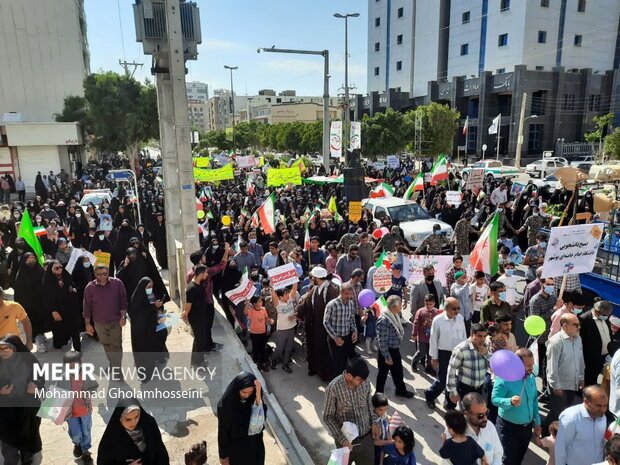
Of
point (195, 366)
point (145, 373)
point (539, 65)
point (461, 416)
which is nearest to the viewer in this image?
point (461, 416)

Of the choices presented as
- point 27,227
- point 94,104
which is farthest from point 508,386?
point 94,104

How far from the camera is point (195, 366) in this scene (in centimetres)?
664

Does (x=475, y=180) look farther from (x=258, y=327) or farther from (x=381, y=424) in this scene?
(x=381, y=424)

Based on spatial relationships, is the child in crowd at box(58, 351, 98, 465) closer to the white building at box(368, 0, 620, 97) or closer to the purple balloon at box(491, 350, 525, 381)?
the purple balloon at box(491, 350, 525, 381)

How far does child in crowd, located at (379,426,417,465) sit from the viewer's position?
3496mm

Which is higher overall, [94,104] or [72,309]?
[94,104]

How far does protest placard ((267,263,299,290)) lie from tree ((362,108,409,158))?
31.4m

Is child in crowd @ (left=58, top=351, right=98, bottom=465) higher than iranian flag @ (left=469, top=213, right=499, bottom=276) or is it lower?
lower

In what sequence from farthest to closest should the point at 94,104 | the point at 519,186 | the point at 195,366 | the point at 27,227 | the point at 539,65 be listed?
the point at 539,65, the point at 94,104, the point at 519,186, the point at 27,227, the point at 195,366

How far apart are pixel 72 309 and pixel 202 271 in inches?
86.5

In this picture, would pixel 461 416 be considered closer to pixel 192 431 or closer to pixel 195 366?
pixel 192 431

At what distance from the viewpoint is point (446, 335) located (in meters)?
5.31

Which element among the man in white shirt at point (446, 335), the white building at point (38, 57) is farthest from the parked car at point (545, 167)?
the white building at point (38, 57)

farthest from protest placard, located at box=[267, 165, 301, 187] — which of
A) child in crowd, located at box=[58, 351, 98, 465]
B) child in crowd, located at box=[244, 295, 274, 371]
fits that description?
child in crowd, located at box=[58, 351, 98, 465]
